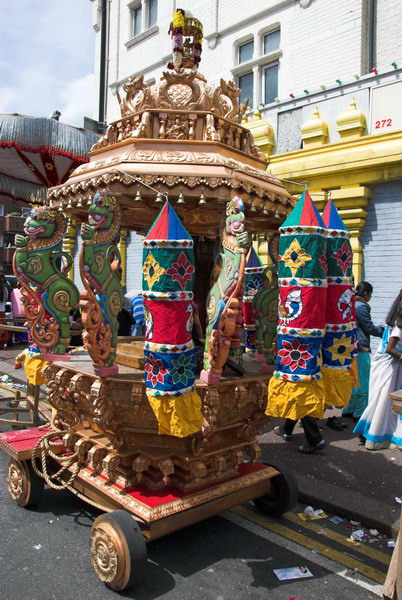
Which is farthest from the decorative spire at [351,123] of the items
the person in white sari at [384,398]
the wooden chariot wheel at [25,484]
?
the wooden chariot wheel at [25,484]

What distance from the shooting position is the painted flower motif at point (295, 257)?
2.43 meters

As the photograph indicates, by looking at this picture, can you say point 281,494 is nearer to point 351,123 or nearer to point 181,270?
point 181,270

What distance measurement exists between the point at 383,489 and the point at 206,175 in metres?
3.06

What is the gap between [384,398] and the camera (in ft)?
15.8

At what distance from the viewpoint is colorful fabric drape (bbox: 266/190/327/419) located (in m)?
2.43

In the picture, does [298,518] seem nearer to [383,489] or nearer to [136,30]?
[383,489]

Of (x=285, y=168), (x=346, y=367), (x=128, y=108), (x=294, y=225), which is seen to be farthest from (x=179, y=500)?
(x=285, y=168)

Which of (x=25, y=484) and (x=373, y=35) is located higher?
(x=373, y=35)

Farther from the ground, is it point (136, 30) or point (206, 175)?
point (136, 30)

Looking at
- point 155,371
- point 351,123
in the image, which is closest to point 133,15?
point 351,123

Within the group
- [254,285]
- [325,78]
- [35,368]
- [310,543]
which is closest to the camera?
[310,543]

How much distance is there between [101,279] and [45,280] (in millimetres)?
1048

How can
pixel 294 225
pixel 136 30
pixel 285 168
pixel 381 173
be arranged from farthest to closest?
1. pixel 136 30
2. pixel 285 168
3. pixel 381 173
4. pixel 294 225

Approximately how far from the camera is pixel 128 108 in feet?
11.4
